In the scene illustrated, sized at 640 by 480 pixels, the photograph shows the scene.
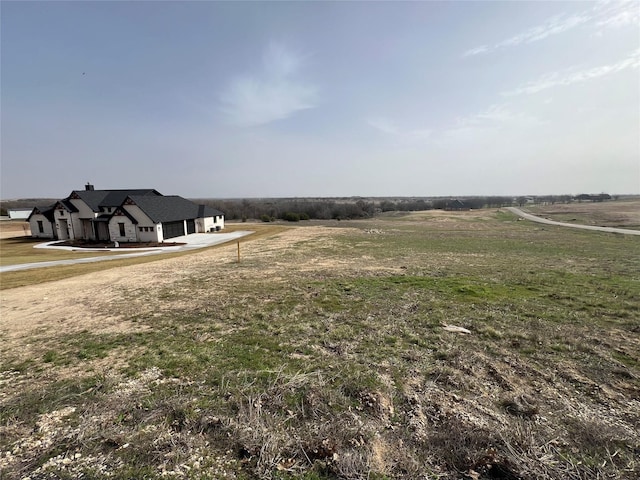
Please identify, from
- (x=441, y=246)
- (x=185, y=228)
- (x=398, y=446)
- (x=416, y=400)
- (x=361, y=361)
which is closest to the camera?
(x=398, y=446)

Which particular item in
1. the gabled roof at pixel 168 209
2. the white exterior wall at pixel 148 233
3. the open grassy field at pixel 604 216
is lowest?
the open grassy field at pixel 604 216

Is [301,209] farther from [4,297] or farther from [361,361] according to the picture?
[361,361]

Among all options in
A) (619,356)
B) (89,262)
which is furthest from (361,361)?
(89,262)

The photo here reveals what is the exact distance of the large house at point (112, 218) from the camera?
3359cm

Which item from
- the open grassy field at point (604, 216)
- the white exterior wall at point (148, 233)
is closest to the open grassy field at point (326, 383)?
the white exterior wall at point (148, 233)

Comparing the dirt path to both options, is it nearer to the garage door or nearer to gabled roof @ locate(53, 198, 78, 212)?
the garage door

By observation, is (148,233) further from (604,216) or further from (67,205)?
(604,216)

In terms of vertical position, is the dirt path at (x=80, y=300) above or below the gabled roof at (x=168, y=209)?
below

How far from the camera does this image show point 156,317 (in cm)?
910

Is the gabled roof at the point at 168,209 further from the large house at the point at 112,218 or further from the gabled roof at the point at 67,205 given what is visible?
the gabled roof at the point at 67,205

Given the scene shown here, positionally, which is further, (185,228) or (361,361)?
(185,228)

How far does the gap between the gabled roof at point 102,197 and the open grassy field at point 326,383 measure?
3034 centimetres

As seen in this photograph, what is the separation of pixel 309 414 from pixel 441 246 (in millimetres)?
21800

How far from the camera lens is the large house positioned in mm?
33594
